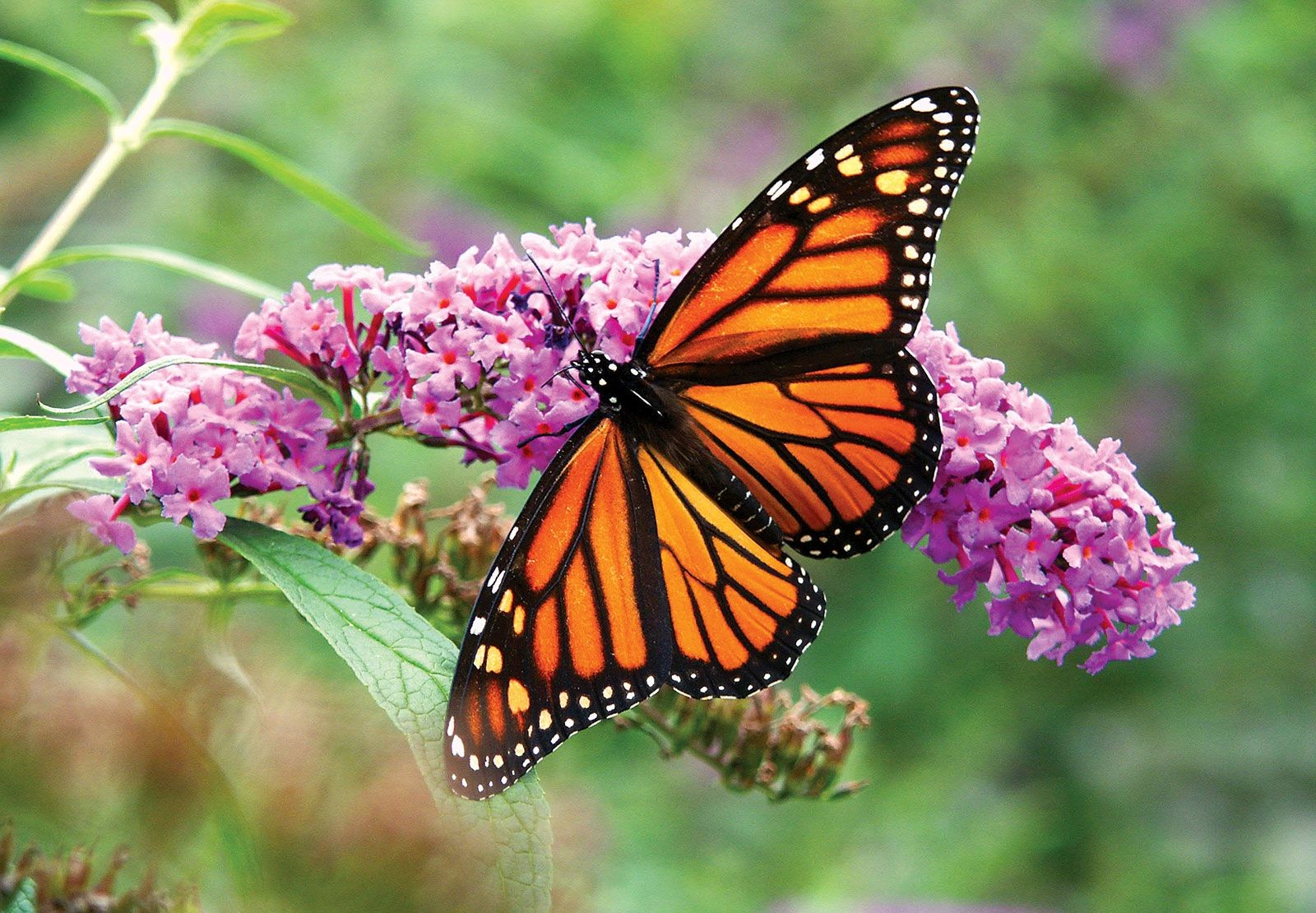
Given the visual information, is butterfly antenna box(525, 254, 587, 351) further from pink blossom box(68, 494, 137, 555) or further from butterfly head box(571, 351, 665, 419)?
pink blossom box(68, 494, 137, 555)

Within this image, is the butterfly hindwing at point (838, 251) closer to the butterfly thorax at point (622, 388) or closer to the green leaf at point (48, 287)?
the butterfly thorax at point (622, 388)

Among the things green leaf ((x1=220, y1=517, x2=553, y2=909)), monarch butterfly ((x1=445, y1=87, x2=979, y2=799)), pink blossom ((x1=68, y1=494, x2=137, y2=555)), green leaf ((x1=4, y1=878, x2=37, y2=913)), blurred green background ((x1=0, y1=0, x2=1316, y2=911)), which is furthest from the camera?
blurred green background ((x1=0, y1=0, x2=1316, y2=911))

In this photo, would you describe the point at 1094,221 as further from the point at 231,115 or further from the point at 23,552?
the point at 23,552

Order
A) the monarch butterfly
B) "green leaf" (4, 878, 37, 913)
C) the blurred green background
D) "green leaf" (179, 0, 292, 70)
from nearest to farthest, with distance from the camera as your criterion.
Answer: "green leaf" (4, 878, 37, 913), the monarch butterfly, "green leaf" (179, 0, 292, 70), the blurred green background

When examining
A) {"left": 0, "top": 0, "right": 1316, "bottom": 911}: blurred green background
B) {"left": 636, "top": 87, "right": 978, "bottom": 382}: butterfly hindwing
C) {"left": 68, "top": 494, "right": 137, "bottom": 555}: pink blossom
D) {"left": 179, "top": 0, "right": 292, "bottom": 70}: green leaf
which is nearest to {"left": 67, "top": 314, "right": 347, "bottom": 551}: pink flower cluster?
{"left": 68, "top": 494, "right": 137, "bottom": 555}: pink blossom

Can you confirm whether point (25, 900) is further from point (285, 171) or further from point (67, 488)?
point (285, 171)

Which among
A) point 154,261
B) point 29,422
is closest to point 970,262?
point 154,261

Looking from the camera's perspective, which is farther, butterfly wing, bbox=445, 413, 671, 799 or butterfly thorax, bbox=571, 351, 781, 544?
butterfly thorax, bbox=571, 351, 781, 544
